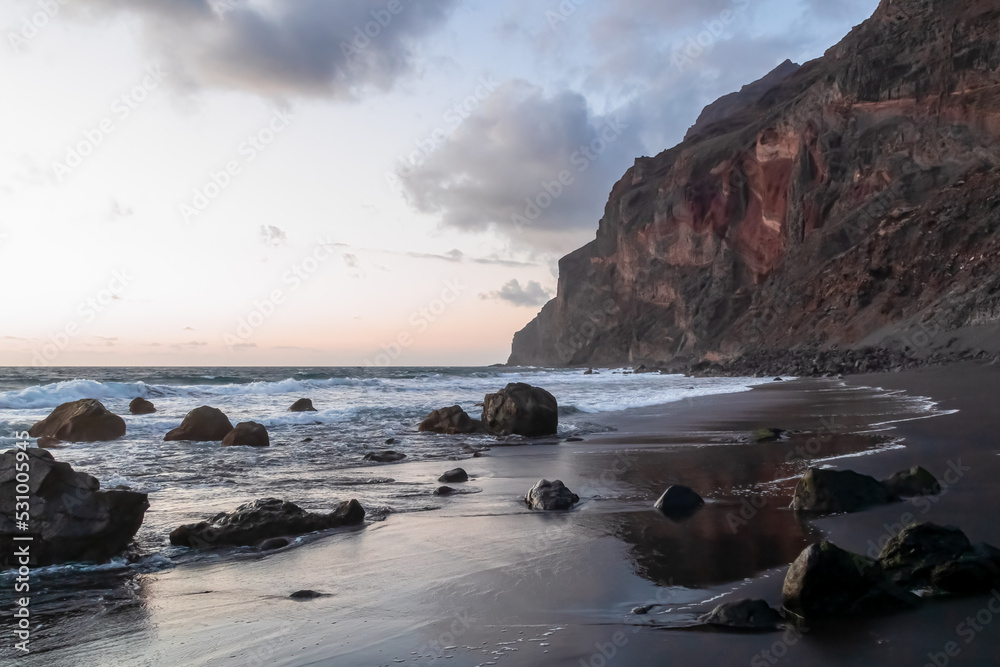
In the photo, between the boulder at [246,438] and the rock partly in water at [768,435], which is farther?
the boulder at [246,438]

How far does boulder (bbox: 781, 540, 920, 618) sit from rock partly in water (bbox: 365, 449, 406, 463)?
886cm

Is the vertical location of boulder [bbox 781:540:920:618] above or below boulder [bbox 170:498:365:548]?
above

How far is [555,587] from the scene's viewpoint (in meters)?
4.62

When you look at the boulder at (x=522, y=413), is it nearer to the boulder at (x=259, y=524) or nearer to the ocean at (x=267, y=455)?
the ocean at (x=267, y=455)

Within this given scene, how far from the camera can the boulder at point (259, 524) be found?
243 inches

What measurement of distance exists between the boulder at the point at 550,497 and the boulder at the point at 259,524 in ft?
6.45

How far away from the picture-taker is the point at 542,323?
517 feet

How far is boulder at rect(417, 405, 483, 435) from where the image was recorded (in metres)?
17.0

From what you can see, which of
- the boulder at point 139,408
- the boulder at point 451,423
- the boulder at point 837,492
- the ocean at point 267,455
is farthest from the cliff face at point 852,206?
the boulder at point 139,408

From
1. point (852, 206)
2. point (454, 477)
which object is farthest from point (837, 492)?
point (852, 206)

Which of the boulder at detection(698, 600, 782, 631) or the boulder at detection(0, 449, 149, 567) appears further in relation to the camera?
the boulder at detection(0, 449, 149, 567)

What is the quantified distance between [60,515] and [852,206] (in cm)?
5947

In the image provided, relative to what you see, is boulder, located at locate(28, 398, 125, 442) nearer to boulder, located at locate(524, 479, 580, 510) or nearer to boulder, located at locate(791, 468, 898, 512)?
boulder, located at locate(524, 479, 580, 510)

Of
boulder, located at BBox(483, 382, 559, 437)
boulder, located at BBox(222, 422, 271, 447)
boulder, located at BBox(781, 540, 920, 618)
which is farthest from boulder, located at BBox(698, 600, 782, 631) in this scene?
boulder, located at BBox(483, 382, 559, 437)
